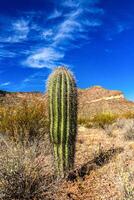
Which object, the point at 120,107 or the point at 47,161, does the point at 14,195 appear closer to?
the point at 47,161

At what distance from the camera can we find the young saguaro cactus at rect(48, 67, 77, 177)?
7.66m

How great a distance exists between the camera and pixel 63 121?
7.64 metres

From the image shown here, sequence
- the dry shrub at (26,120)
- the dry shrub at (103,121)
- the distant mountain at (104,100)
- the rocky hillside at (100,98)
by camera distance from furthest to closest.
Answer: the rocky hillside at (100,98), the distant mountain at (104,100), the dry shrub at (103,121), the dry shrub at (26,120)

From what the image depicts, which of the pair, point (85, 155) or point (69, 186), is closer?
point (69, 186)

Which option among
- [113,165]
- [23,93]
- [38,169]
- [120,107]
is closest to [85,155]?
[113,165]

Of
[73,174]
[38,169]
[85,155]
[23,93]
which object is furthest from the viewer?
[23,93]

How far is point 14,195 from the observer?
5969mm

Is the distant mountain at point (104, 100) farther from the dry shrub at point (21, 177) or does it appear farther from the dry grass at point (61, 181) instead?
the dry shrub at point (21, 177)

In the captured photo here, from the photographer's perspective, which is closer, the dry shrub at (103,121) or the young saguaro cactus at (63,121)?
the young saguaro cactus at (63,121)

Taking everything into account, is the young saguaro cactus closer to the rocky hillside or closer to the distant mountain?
the distant mountain

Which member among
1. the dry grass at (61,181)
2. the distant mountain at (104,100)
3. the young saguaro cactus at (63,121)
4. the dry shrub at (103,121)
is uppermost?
the distant mountain at (104,100)

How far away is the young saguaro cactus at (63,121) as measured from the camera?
7664 millimetres

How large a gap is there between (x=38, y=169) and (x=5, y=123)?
4524 mm

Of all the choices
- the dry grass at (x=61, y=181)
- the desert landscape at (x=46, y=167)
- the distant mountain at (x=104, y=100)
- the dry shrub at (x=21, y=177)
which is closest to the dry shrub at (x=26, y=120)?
the desert landscape at (x=46, y=167)
